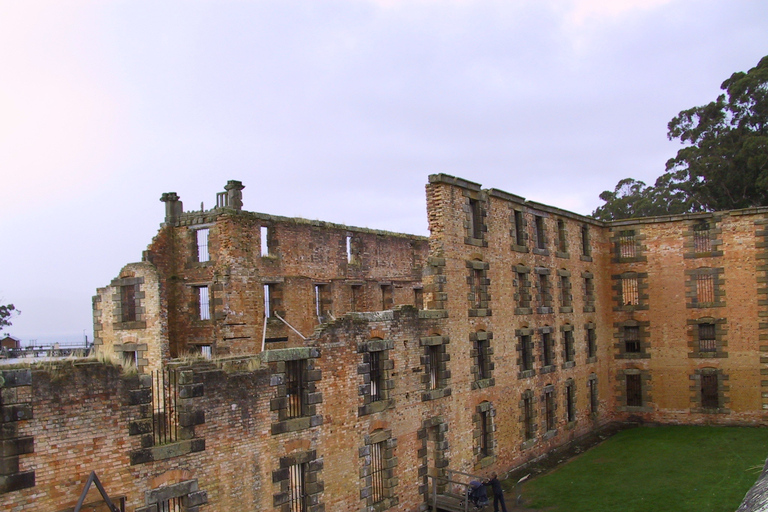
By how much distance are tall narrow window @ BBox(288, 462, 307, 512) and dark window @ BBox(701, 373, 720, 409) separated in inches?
1020

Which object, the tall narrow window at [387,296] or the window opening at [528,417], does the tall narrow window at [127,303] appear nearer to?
the tall narrow window at [387,296]

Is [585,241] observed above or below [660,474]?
above

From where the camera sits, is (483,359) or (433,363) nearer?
(433,363)

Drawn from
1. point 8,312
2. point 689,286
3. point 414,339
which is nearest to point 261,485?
point 414,339

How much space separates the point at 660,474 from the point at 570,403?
6668mm

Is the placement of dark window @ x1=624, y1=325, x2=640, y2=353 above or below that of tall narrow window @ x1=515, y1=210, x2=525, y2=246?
below

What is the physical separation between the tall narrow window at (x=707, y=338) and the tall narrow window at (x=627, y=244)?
5.44m

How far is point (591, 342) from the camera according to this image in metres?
35.6

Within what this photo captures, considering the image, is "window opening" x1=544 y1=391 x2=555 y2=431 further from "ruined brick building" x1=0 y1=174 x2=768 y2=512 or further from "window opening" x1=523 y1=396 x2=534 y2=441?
"window opening" x1=523 y1=396 x2=534 y2=441

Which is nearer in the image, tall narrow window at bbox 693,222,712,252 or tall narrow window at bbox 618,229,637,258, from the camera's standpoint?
tall narrow window at bbox 693,222,712,252

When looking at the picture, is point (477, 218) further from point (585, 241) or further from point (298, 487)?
point (298, 487)

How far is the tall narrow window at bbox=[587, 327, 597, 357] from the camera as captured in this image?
35.4m

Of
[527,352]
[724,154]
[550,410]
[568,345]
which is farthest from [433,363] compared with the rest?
[724,154]

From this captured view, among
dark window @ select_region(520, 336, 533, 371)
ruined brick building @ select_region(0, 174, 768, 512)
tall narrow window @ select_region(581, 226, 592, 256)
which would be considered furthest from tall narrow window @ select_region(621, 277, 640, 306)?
dark window @ select_region(520, 336, 533, 371)
